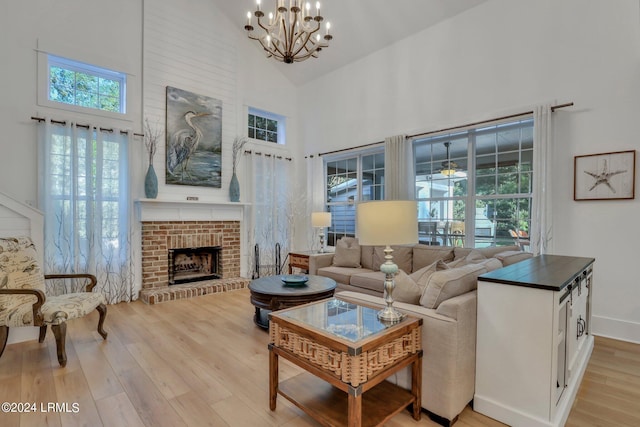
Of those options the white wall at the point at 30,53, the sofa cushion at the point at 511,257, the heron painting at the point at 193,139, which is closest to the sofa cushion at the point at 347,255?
the sofa cushion at the point at 511,257

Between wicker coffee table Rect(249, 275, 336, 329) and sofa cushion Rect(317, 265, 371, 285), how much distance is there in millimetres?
552

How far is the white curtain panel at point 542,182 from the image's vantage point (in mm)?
3541

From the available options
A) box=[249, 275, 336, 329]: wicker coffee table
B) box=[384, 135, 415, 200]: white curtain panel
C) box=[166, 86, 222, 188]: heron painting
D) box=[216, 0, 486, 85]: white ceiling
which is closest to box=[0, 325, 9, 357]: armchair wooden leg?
box=[249, 275, 336, 329]: wicker coffee table

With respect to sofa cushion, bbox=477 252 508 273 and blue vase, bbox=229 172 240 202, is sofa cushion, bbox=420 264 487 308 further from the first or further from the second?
Result: blue vase, bbox=229 172 240 202

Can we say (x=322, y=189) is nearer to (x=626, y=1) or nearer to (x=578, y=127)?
(x=578, y=127)

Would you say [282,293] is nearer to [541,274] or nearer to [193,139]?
[541,274]

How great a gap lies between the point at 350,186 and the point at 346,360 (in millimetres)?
4663

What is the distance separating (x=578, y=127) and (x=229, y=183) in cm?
500

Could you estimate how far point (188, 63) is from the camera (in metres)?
5.20

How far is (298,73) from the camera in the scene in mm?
6375

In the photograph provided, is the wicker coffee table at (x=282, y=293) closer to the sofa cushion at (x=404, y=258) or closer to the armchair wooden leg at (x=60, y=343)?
the sofa cushion at (x=404, y=258)

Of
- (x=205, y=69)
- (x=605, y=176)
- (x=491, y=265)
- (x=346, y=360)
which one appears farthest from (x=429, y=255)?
(x=205, y=69)

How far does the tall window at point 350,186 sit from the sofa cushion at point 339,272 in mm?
1427

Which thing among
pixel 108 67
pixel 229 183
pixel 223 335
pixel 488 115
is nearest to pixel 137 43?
pixel 108 67
